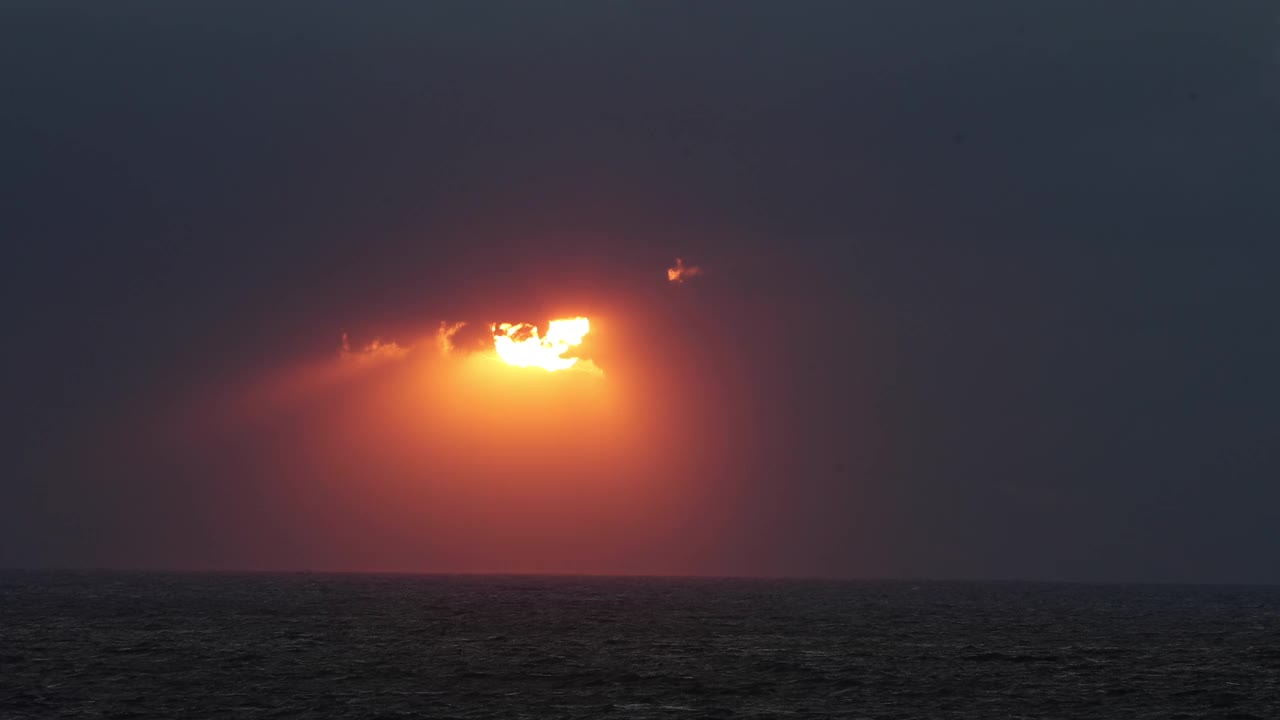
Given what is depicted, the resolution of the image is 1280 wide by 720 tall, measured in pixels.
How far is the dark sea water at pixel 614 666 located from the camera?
188ft

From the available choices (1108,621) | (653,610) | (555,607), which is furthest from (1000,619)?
(555,607)

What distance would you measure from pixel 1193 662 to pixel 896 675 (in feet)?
79.3

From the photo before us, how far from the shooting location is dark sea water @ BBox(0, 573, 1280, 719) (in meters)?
57.2

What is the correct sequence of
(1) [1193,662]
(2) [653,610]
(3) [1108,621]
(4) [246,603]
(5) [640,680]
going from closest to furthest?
(5) [640,680] < (1) [1193,662] < (3) [1108,621] < (2) [653,610] < (4) [246,603]

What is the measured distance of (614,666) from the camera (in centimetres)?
7312

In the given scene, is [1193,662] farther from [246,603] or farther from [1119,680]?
[246,603]

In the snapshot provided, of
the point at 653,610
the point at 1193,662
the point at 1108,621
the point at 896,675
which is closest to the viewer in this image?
the point at 896,675

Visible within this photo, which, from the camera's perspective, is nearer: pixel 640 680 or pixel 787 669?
pixel 640 680

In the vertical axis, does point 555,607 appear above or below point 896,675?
above

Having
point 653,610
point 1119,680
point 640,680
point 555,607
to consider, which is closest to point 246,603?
point 555,607

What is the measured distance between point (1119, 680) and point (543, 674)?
1197 inches

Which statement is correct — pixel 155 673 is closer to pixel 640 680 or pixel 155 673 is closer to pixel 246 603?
pixel 640 680

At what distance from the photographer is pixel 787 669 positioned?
72375mm

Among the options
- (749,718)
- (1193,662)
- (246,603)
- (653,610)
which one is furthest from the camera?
(246,603)
